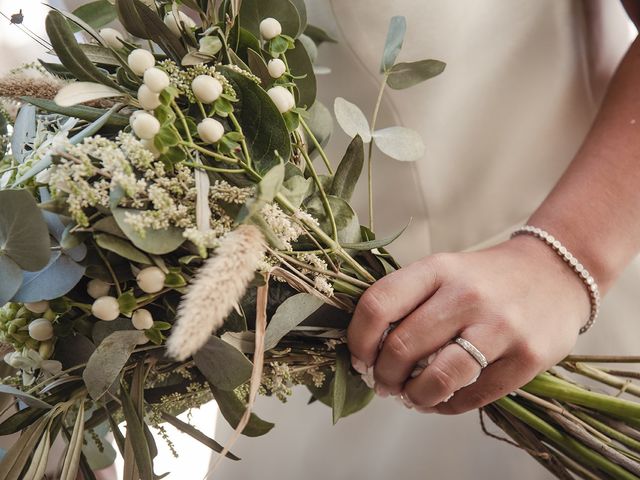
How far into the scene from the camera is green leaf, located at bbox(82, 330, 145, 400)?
1.42 ft

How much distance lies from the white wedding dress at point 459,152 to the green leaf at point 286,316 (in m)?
0.39

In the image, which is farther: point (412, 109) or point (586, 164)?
point (412, 109)

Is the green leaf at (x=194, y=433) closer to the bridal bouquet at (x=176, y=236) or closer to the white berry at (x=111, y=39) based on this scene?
the bridal bouquet at (x=176, y=236)

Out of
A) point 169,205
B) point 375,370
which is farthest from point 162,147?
point 375,370

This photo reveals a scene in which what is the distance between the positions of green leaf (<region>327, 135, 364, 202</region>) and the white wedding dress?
269 millimetres

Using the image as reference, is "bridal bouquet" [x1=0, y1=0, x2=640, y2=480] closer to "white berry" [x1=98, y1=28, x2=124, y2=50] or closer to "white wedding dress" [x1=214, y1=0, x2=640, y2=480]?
"white berry" [x1=98, y1=28, x2=124, y2=50]

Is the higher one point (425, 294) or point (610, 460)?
point (425, 294)

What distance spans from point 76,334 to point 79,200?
0.51 ft

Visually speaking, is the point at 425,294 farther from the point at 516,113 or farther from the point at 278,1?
the point at 516,113

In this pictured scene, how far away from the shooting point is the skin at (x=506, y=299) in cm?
52

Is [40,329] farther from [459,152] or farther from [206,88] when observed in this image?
[459,152]

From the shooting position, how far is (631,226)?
0.67 metres

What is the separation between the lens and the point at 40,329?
44cm

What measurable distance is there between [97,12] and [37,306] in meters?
0.30
